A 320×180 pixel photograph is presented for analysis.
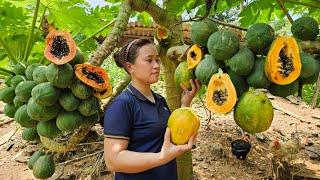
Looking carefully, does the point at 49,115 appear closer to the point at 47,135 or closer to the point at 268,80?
the point at 47,135

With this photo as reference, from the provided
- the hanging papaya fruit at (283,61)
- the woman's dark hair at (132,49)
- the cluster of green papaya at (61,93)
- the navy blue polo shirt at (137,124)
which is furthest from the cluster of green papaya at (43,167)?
the hanging papaya fruit at (283,61)

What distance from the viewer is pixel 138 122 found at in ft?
7.29

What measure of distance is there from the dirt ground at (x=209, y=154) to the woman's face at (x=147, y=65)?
75.6 inches

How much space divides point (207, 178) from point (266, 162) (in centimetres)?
98

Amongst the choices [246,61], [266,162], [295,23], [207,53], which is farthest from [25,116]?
[266,162]

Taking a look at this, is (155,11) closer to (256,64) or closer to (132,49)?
(132,49)

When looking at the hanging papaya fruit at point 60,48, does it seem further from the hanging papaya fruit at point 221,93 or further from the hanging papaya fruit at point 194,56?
the hanging papaya fruit at point 221,93

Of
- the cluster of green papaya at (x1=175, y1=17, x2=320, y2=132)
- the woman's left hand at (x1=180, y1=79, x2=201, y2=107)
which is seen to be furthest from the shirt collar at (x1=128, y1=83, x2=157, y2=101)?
the cluster of green papaya at (x1=175, y1=17, x2=320, y2=132)

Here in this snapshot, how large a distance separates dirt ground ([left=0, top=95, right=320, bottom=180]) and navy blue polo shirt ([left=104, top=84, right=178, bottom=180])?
1.83m

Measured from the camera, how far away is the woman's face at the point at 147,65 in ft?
7.45

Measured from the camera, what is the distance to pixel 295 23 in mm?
1905

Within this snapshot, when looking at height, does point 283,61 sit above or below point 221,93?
above

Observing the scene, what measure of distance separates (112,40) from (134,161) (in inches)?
31.0

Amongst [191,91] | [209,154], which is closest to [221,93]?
[191,91]
